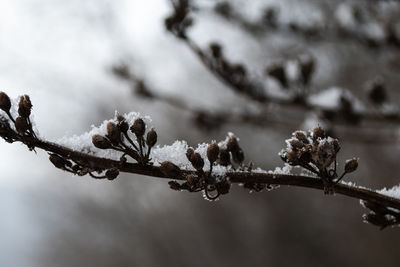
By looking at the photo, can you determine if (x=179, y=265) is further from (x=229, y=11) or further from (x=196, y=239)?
(x=229, y=11)

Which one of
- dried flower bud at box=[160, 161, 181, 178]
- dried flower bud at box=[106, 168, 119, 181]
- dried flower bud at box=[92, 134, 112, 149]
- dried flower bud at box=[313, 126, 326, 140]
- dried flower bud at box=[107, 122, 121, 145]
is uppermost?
dried flower bud at box=[313, 126, 326, 140]

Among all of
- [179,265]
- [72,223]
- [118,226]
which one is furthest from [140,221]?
[72,223]

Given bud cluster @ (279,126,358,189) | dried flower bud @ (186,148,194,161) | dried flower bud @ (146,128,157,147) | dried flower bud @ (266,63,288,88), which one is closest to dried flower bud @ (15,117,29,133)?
dried flower bud @ (146,128,157,147)

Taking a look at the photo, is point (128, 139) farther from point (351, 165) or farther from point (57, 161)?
point (351, 165)

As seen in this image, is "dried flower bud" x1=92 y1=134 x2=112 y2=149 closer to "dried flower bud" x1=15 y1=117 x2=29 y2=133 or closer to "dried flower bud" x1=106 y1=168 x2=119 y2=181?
"dried flower bud" x1=106 y1=168 x2=119 y2=181

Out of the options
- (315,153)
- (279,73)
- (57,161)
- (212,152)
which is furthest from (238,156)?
(279,73)

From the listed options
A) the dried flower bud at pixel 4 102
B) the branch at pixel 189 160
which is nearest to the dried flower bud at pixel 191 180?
the branch at pixel 189 160
